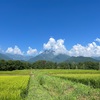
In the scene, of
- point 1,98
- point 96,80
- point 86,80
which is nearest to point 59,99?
point 1,98

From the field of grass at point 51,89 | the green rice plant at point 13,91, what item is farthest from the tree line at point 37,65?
the green rice plant at point 13,91

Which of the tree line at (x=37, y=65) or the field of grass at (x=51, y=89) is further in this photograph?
the tree line at (x=37, y=65)

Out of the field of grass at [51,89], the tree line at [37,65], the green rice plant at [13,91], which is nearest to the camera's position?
A: the green rice plant at [13,91]

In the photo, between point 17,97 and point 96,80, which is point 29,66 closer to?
point 96,80

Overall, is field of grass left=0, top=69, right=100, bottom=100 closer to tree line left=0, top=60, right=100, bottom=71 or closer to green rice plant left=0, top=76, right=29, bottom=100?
green rice plant left=0, top=76, right=29, bottom=100

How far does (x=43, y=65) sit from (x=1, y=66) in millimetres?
25358

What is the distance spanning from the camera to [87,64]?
124 m

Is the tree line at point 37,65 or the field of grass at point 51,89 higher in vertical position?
the tree line at point 37,65

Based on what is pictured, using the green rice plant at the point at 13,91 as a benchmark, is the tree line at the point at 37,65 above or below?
above

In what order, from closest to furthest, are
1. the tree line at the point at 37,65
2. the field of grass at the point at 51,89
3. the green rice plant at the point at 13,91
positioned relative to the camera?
the green rice plant at the point at 13,91 → the field of grass at the point at 51,89 → the tree line at the point at 37,65

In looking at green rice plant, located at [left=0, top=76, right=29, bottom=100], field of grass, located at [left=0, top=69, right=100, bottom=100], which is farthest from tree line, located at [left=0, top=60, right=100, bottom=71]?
green rice plant, located at [left=0, top=76, right=29, bottom=100]

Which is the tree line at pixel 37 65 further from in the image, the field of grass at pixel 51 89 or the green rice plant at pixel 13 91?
the green rice plant at pixel 13 91

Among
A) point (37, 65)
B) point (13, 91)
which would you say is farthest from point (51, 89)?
point (37, 65)

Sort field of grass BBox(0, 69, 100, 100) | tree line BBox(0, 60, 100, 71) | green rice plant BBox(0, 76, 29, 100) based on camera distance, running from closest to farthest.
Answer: green rice plant BBox(0, 76, 29, 100) < field of grass BBox(0, 69, 100, 100) < tree line BBox(0, 60, 100, 71)
